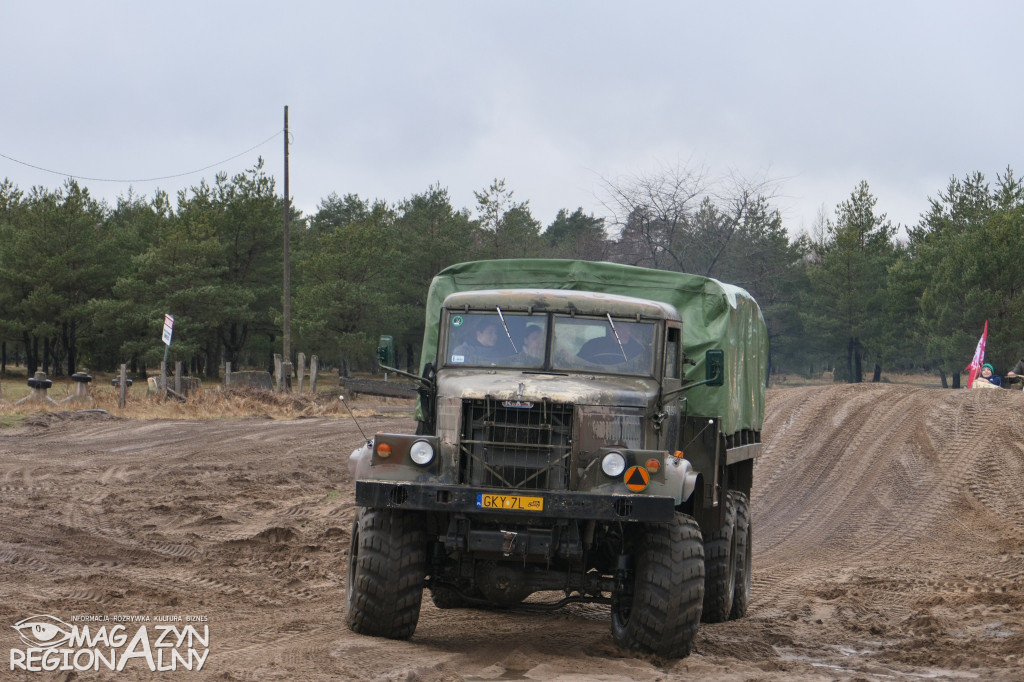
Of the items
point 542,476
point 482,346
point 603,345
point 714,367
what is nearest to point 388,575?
point 542,476

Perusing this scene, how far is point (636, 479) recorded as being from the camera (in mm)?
8078

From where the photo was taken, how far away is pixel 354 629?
8312 millimetres

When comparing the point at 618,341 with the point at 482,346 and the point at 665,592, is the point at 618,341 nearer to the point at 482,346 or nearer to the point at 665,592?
the point at 482,346

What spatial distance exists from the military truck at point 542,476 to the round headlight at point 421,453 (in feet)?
0.03

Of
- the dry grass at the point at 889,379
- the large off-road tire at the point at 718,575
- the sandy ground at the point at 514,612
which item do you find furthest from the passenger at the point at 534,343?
the dry grass at the point at 889,379

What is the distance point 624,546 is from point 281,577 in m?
4.57

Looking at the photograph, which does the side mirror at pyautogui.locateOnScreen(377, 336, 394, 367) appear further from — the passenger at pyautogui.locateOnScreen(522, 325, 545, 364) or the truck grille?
the truck grille

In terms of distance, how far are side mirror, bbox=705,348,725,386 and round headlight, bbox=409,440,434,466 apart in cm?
223

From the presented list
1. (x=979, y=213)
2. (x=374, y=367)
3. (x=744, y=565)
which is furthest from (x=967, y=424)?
(x=374, y=367)

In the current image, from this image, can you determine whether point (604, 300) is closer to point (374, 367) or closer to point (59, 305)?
point (59, 305)

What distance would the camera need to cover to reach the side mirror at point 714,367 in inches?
351

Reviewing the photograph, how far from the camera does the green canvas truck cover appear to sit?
10.6 metres

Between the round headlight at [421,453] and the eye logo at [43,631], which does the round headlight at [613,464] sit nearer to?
the round headlight at [421,453]

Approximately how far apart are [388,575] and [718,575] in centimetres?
340
